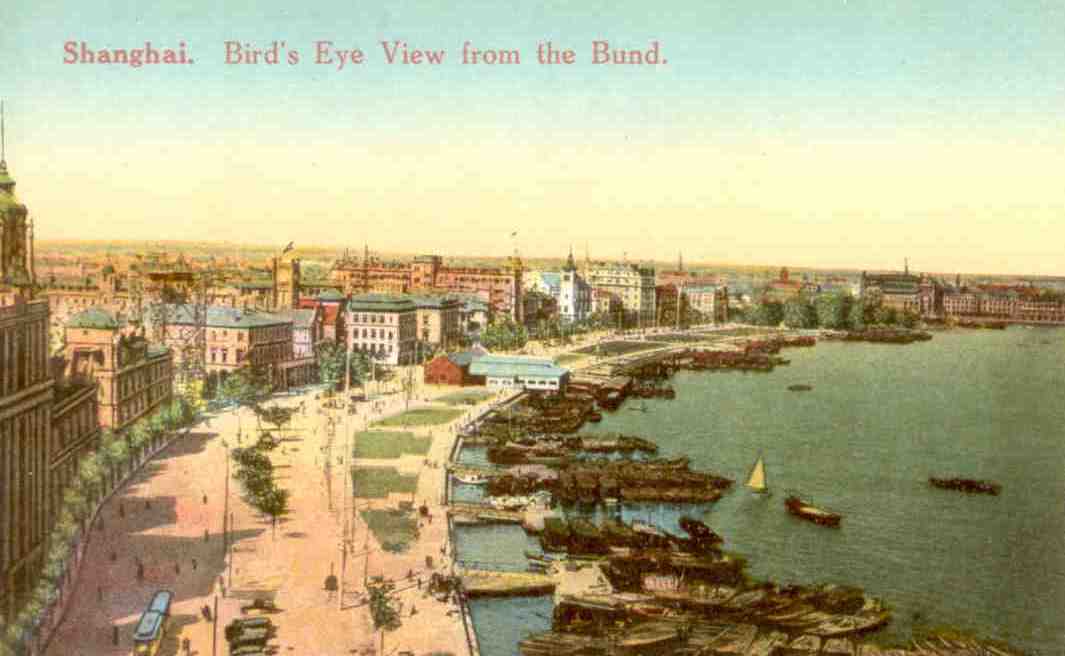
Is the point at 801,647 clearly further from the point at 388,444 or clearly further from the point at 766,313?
the point at 766,313

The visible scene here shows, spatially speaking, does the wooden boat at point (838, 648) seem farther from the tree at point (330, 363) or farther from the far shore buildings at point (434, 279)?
the tree at point (330, 363)

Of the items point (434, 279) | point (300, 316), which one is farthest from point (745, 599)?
point (300, 316)

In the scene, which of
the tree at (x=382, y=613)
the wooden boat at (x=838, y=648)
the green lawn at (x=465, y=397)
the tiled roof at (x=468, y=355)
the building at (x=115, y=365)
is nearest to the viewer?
the tree at (x=382, y=613)

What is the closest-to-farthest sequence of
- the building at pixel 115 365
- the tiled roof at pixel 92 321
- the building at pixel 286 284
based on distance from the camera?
1. the building at pixel 115 365
2. the tiled roof at pixel 92 321
3. the building at pixel 286 284

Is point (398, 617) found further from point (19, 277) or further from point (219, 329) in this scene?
point (219, 329)

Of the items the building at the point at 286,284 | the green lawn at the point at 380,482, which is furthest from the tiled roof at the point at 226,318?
the green lawn at the point at 380,482
